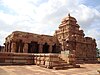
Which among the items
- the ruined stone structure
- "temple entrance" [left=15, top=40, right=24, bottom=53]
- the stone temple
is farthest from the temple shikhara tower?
"temple entrance" [left=15, top=40, right=24, bottom=53]

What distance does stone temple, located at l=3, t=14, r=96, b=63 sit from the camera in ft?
69.8

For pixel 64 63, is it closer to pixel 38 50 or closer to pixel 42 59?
pixel 42 59

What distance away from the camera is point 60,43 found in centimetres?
2445

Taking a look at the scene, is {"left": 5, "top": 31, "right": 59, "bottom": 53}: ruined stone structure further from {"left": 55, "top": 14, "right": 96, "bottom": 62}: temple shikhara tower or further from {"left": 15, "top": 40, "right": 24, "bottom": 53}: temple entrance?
{"left": 55, "top": 14, "right": 96, "bottom": 62}: temple shikhara tower

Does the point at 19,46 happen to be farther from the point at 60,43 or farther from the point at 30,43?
the point at 60,43

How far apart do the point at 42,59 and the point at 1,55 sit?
310 centimetres

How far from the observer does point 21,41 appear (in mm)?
21219

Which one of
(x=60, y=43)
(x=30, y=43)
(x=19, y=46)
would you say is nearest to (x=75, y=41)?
(x=60, y=43)

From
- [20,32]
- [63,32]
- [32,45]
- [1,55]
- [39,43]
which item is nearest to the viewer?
[1,55]

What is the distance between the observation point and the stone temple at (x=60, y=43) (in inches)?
837

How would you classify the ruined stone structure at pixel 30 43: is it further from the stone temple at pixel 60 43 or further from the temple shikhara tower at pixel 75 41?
the temple shikhara tower at pixel 75 41

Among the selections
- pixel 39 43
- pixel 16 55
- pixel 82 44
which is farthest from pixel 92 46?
pixel 16 55

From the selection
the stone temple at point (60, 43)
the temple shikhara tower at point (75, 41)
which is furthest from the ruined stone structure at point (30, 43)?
the temple shikhara tower at point (75, 41)

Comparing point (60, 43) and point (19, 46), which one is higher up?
point (60, 43)
